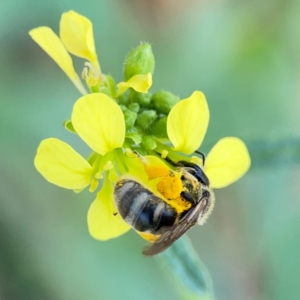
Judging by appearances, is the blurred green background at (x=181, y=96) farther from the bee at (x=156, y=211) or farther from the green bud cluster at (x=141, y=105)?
the bee at (x=156, y=211)

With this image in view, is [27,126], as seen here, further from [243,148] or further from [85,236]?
[243,148]

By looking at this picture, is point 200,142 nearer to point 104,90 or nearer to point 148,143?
point 148,143

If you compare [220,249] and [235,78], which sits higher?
[235,78]

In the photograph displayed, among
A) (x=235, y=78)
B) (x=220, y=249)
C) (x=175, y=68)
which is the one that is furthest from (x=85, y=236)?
(x=235, y=78)

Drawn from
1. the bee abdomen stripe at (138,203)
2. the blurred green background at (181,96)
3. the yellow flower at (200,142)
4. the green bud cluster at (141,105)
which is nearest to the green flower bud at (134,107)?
the green bud cluster at (141,105)

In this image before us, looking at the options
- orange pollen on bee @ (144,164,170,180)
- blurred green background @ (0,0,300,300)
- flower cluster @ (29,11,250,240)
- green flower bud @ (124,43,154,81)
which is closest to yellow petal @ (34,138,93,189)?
flower cluster @ (29,11,250,240)

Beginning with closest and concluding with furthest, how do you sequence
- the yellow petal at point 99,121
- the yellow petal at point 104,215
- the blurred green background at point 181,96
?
the yellow petal at point 99,121 → the yellow petal at point 104,215 → the blurred green background at point 181,96
